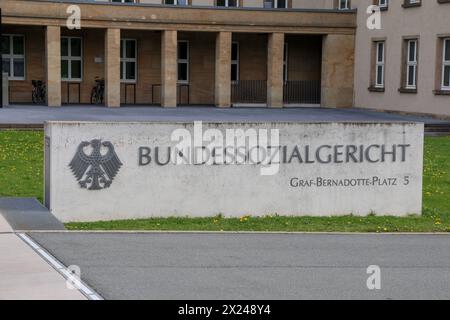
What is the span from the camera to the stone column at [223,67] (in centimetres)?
3916

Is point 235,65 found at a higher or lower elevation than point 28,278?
higher

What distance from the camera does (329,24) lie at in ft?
132

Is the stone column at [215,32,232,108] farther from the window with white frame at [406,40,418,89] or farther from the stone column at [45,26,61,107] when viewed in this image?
the window with white frame at [406,40,418,89]

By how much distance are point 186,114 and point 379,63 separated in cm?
993

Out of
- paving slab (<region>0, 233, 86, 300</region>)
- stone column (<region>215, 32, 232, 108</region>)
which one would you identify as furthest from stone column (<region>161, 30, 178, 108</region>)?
paving slab (<region>0, 233, 86, 300</region>)

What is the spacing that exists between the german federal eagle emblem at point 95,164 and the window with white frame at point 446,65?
23278 millimetres

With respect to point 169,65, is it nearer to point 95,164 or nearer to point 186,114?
point 186,114

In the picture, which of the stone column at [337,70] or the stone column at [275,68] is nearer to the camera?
the stone column at [275,68]

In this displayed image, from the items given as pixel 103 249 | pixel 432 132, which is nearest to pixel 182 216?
pixel 103 249

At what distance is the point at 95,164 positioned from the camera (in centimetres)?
1368

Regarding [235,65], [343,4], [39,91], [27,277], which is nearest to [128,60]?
[39,91]

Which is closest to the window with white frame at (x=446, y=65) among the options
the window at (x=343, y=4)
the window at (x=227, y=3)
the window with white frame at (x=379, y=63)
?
the window with white frame at (x=379, y=63)

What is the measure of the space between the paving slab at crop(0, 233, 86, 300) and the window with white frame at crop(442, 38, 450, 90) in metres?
26.4

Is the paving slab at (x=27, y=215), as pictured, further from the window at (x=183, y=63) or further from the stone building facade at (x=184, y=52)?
the window at (x=183, y=63)
